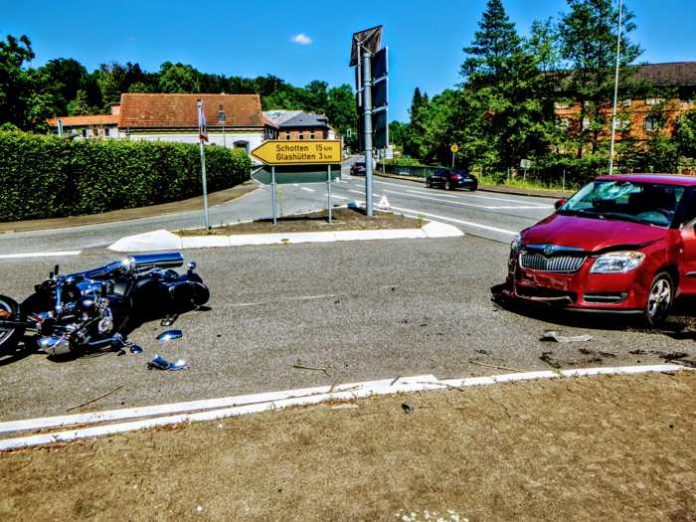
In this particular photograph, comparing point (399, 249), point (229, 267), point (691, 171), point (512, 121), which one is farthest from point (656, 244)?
point (512, 121)

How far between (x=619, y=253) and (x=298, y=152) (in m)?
9.74

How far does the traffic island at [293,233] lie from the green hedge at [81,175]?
7.78 meters

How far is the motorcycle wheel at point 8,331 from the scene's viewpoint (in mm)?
5164

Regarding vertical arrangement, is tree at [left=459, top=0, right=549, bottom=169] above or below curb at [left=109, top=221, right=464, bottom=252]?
above

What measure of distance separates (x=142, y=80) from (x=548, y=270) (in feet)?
494

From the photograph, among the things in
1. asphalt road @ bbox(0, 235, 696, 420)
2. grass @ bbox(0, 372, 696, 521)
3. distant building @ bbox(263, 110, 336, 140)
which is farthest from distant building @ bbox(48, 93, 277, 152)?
grass @ bbox(0, 372, 696, 521)

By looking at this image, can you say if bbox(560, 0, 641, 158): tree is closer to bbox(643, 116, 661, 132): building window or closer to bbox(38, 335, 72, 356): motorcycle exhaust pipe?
bbox(643, 116, 661, 132): building window

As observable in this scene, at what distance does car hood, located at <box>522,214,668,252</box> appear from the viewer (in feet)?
20.2

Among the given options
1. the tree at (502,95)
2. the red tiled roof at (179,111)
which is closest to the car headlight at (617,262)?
the tree at (502,95)

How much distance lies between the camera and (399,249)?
12.0 m

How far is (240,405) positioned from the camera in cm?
416

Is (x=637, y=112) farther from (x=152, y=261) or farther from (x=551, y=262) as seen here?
(x=152, y=261)

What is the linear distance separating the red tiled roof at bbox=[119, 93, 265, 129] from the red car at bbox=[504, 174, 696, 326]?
6165cm

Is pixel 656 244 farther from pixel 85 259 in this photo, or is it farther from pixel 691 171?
pixel 691 171
